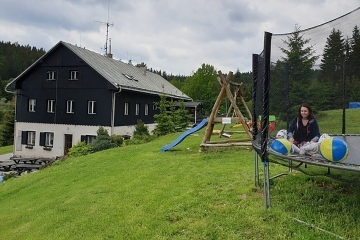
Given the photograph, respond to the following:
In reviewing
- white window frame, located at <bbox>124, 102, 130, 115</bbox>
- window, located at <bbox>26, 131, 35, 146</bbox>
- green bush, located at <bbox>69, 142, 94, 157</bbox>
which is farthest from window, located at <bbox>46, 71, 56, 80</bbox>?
green bush, located at <bbox>69, 142, 94, 157</bbox>

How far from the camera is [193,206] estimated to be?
15.9 ft

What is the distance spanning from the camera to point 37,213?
632 cm

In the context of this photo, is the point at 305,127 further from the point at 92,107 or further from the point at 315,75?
the point at 92,107

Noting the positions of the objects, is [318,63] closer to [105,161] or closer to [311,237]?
[311,237]

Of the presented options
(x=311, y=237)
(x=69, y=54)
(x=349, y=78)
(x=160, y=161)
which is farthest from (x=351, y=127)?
(x=69, y=54)

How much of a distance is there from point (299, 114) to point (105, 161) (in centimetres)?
741

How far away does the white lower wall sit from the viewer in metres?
22.9

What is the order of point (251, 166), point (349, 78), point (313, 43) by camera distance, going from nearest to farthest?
point (313, 43) → point (349, 78) → point (251, 166)

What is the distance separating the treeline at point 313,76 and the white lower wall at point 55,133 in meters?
18.1

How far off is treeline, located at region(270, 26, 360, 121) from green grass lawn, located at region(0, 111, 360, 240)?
0.45m

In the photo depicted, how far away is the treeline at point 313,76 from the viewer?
476 cm

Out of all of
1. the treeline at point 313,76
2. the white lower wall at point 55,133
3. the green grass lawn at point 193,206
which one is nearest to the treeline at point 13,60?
the white lower wall at point 55,133

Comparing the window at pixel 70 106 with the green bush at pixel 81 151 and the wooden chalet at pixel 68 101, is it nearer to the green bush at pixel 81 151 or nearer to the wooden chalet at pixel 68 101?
the wooden chalet at pixel 68 101

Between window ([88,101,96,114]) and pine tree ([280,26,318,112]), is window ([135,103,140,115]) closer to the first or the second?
window ([88,101,96,114])
